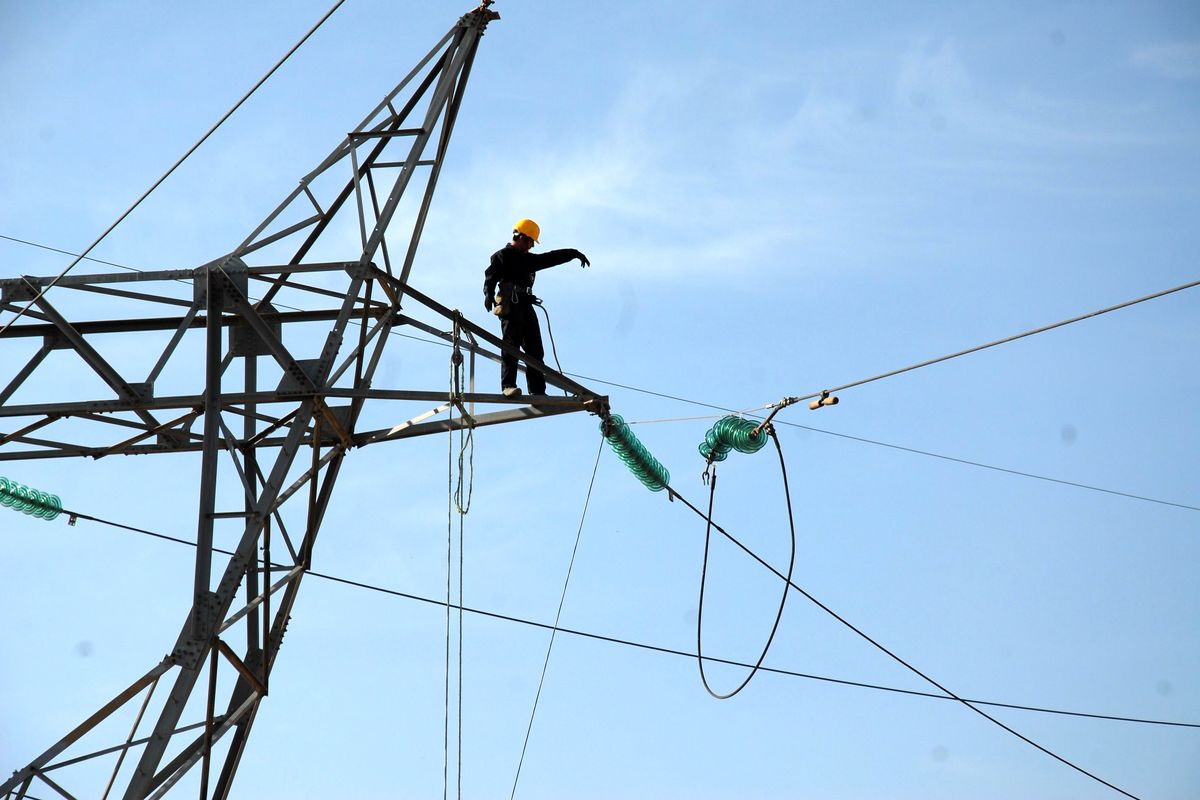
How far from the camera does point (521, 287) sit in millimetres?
15336

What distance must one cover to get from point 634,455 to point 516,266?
85.5 inches

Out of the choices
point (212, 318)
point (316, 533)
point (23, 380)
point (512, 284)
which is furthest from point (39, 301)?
point (512, 284)

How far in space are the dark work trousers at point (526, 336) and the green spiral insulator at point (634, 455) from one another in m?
0.73

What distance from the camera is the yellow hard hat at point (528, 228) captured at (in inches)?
609

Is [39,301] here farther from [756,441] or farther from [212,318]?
[756,441]

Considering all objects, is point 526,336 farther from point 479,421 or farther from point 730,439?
point 730,439

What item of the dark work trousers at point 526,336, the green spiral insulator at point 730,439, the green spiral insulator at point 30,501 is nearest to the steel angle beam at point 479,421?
the dark work trousers at point 526,336

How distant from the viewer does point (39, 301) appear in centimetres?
1434

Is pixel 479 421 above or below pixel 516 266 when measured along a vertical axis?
below

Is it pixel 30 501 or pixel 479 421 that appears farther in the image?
pixel 30 501

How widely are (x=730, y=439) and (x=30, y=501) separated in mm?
7726

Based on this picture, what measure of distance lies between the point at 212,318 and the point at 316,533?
2.20 metres

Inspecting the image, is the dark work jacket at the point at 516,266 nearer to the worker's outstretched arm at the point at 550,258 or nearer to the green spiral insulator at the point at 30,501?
the worker's outstretched arm at the point at 550,258

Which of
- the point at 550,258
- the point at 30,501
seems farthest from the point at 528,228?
the point at 30,501
